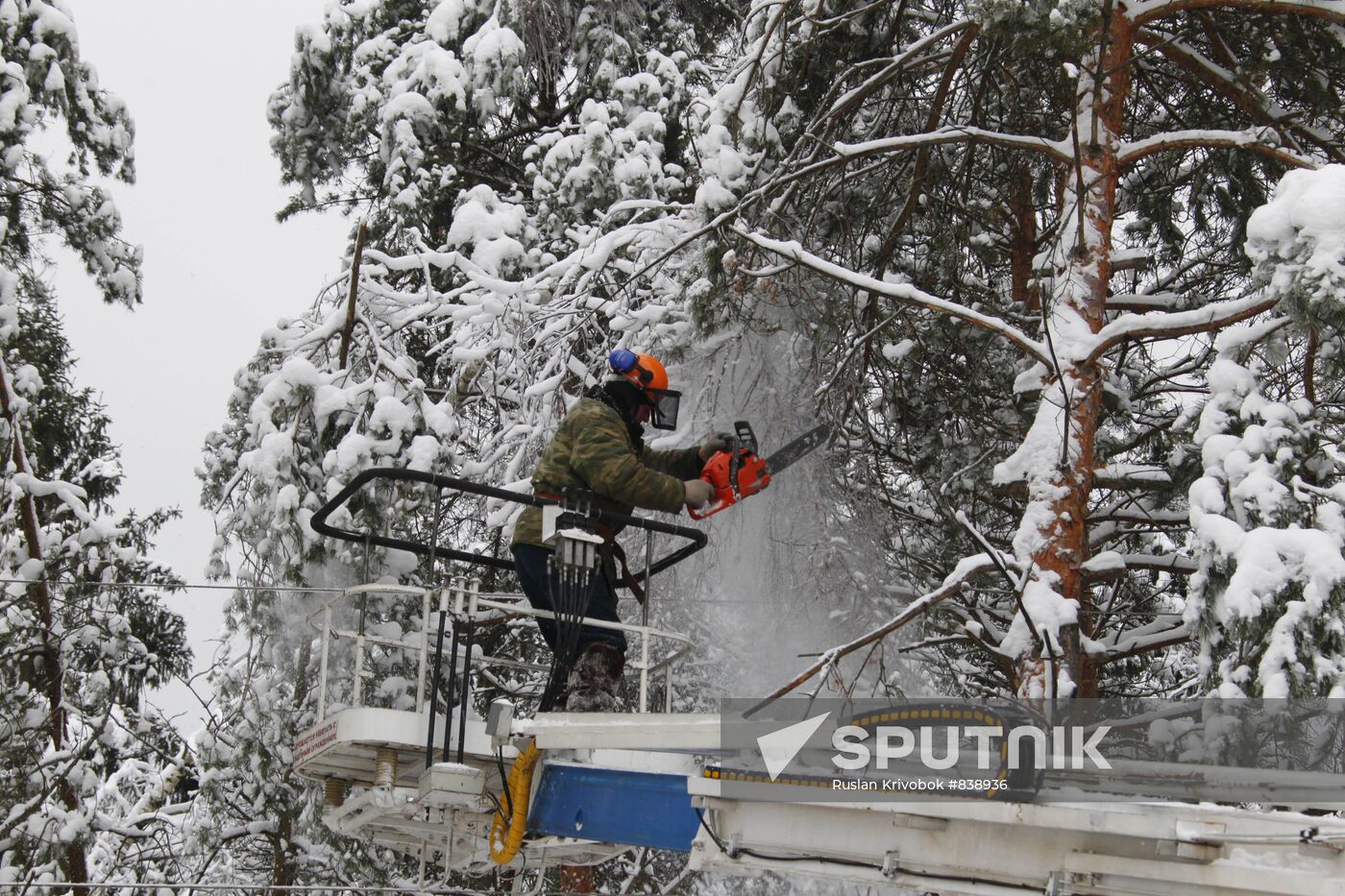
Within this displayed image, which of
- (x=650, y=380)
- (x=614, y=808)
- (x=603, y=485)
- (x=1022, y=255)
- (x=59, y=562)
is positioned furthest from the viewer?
(x=59, y=562)

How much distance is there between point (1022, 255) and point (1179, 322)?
15.0 feet

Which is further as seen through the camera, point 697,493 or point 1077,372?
point 1077,372

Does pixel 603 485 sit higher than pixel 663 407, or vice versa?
pixel 663 407

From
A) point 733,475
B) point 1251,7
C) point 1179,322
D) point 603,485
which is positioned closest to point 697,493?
point 733,475

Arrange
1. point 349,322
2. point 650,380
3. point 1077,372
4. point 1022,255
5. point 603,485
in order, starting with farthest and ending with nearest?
point 1022,255
point 349,322
point 1077,372
point 650,380
point 603,485

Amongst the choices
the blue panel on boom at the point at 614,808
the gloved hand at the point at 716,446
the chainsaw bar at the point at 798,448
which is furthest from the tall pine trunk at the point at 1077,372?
the blue panel on boom at the point at 614,808

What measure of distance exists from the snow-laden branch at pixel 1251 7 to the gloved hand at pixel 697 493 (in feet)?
11.2

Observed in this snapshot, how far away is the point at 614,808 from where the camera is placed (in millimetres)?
6016

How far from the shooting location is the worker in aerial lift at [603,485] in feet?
22.1

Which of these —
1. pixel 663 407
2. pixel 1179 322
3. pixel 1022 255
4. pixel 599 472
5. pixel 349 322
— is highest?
pixel 1022 255

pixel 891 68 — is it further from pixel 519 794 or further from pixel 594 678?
pixel 519 794

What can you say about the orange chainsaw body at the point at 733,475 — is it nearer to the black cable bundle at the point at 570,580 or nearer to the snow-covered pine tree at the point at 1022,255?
the black cable bundle at the point at 570,580

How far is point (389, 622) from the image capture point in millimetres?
11336

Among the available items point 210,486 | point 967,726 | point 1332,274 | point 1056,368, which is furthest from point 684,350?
point 210,486
